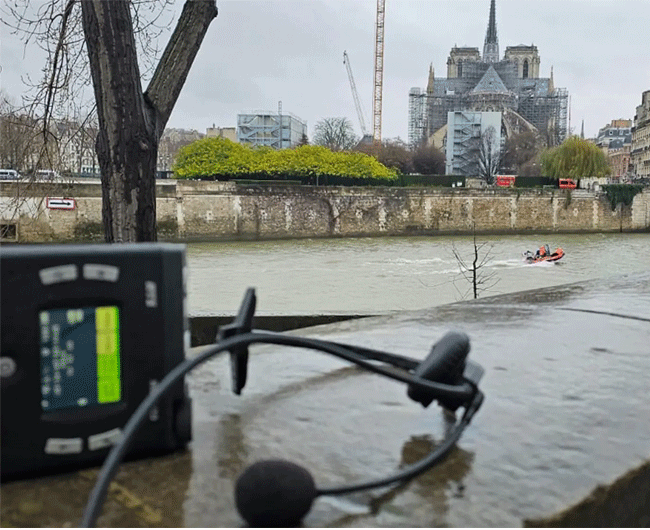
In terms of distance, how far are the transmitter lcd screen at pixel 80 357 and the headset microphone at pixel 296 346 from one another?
0.21 ft

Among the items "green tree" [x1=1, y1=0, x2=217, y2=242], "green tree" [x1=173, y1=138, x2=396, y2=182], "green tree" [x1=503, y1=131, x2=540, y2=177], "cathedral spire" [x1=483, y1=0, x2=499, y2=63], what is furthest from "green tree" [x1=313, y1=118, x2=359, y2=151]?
"green tree" [x1=1, y1=0, x2=217, y2=242]

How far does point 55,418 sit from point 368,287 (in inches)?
686

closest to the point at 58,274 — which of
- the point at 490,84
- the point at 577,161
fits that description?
the point at 577,161

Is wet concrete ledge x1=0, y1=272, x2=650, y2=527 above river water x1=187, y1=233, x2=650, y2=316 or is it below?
above

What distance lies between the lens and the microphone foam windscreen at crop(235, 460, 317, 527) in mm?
896

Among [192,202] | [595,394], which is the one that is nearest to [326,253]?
[192,202]

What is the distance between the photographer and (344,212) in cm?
3709

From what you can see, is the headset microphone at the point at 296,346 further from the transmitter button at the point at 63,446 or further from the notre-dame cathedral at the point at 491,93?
the notre-dame cathedral at the point at 491,93

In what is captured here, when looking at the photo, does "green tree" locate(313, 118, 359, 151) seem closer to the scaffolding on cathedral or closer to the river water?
the scaffolding on cathedral

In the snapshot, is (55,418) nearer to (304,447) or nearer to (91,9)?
(304,447)

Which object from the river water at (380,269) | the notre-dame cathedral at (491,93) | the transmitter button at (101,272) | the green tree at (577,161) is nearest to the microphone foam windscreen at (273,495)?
the transmitter button at (101,272)

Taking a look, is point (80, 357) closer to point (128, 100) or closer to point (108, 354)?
point (108, 354)

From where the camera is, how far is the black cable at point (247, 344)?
85cm

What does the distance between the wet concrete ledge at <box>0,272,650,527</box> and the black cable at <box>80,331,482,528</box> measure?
0.03 m
